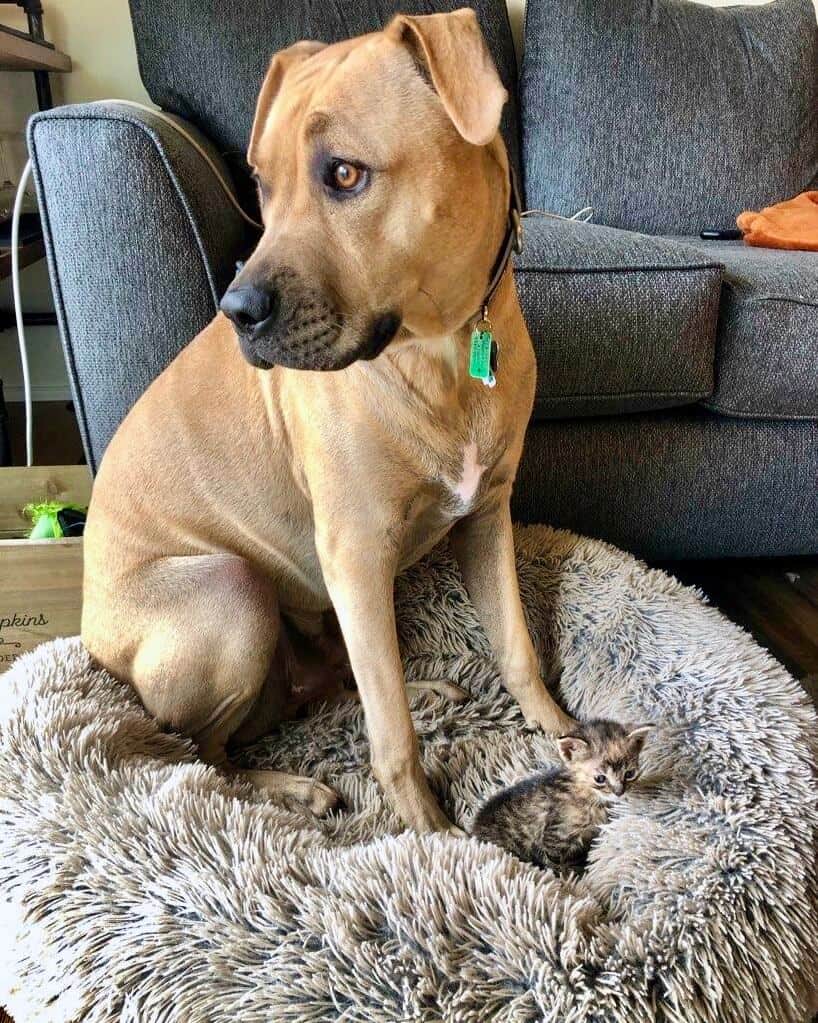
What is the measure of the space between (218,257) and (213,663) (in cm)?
62

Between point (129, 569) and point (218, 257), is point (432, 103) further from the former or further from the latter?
point (129, 569)

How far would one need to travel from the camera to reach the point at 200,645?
1018mm

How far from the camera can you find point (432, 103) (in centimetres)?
82

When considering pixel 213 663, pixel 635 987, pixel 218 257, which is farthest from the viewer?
pixel 218 257

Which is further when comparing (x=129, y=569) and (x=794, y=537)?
(x=794, y=537)

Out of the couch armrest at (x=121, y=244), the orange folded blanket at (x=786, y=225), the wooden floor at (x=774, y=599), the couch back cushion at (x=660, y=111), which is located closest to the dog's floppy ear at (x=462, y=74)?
the couch armrest at (x=121, y=244)

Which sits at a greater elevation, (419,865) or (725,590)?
(419,865)

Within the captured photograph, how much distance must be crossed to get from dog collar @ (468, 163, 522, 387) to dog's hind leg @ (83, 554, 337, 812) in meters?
0.40

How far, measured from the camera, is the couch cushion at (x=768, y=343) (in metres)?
1.46

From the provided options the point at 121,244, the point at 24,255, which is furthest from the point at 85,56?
the point at 121,244

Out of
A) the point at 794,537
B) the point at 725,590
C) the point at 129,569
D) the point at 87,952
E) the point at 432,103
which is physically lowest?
the point at 725,590

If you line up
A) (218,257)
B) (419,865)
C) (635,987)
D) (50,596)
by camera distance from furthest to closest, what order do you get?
(50,596) → (218,257) → (419,865) → (635,987)

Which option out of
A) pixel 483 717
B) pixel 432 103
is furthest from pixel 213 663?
pixel 432 103

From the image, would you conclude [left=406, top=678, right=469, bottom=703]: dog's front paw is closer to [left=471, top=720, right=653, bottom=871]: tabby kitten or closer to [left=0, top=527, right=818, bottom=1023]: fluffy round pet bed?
[left=0, top=527, right=818, bottom=1023]: fluffy round pet bed
